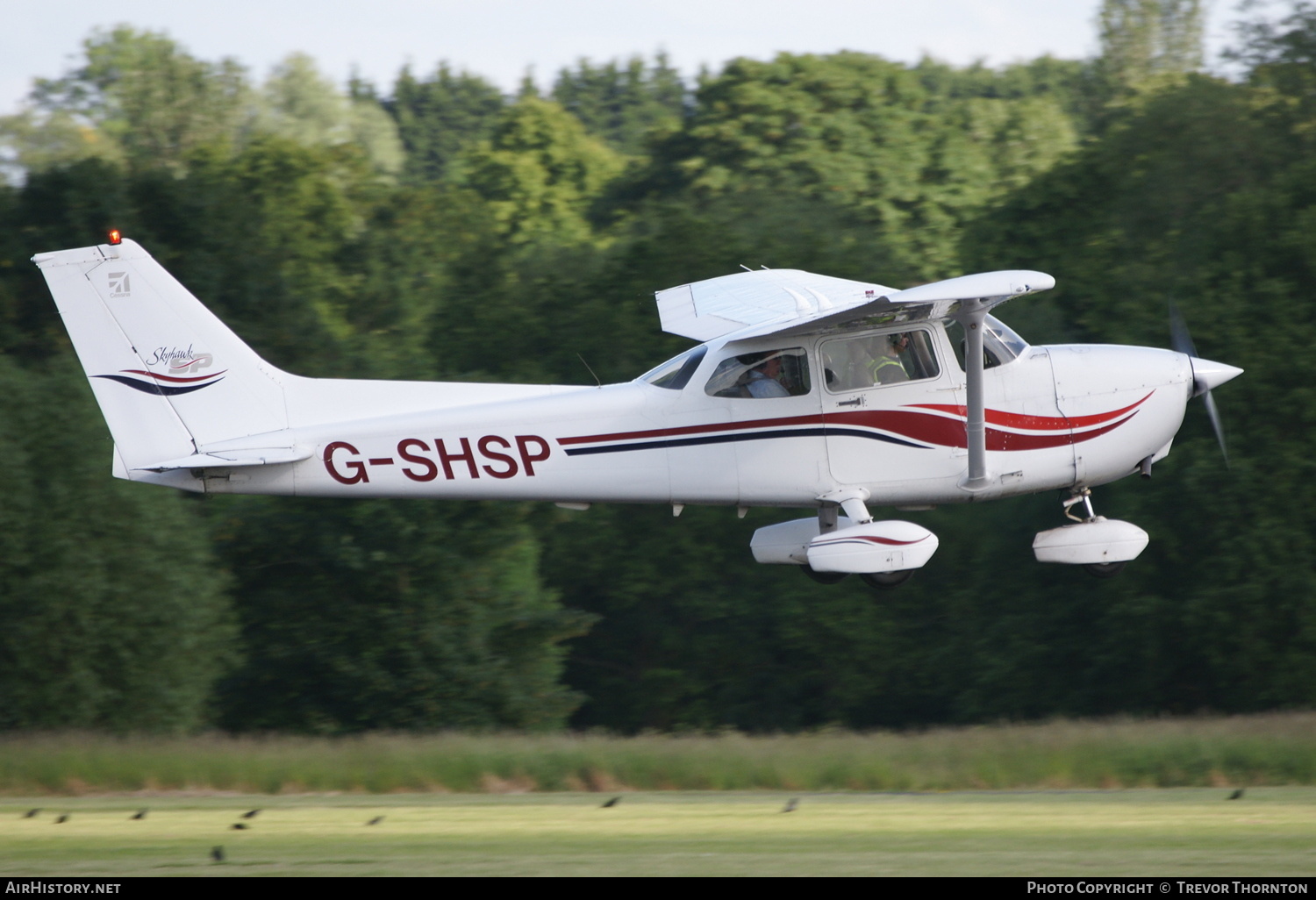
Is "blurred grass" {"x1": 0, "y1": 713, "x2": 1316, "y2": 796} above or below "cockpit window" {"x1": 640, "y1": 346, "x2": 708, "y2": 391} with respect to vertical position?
below

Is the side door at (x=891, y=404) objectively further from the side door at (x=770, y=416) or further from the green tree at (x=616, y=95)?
the green tree at (x=616, y=95)

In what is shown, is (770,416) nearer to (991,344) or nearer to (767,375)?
(767,375)

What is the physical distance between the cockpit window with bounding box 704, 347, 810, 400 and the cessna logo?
16.0 ft

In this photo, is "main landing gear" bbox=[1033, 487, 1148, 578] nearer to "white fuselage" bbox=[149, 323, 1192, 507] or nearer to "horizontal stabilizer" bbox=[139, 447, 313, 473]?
"white fuselage" bbox=[149, 323, 1192, 507]

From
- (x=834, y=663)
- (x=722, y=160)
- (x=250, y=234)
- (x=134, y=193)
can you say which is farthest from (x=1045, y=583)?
(x=134, y=193)

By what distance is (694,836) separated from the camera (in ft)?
34.1

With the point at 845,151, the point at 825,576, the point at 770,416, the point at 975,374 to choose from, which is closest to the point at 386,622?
the point at 825,576

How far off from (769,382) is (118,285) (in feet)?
17.4

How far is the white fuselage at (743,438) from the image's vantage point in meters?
11.8

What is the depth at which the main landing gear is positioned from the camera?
479 inches

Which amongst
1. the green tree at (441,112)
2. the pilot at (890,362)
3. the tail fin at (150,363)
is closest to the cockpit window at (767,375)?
the pilot at (890,362)

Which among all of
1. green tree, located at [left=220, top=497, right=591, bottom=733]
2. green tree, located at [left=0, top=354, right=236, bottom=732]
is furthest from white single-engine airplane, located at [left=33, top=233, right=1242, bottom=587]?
green tree, located at [left=220, top=497, right=591, bottom=733]

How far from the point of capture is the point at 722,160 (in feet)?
132

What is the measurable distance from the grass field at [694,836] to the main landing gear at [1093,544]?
2.02m
